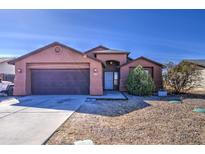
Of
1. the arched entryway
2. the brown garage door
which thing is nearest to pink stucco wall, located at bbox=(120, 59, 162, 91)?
the arched entryway

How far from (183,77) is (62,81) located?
9330mm

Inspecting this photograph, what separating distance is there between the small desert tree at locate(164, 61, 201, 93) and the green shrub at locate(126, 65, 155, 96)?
6.95 ft

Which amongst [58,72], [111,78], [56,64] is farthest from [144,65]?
[56,64]

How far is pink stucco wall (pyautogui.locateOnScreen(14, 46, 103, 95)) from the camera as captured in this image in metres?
15.2

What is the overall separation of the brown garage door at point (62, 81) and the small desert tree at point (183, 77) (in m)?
6.88

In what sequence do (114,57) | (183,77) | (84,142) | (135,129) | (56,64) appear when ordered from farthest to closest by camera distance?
1. (114,57)
2. (183,77)
3. (56,64)
4. (135,129)
5. (84,142)

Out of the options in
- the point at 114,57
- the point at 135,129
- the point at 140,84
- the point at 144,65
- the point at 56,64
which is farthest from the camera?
the point at 114,57

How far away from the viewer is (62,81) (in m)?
15.5

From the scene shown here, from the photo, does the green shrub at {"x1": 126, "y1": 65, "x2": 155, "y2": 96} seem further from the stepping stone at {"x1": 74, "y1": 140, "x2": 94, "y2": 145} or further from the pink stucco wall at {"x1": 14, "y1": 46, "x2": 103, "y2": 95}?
the stepping stone at {"x1": 74, "y1": 140, "x2": 94, "y2": 145}

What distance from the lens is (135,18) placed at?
8.96m

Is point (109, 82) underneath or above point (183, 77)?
underneath

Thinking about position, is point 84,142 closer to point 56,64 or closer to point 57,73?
point 57,73
